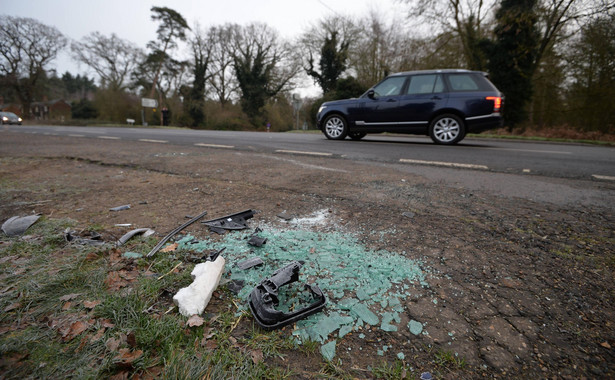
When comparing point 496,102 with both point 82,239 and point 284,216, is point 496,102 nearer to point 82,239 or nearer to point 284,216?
point 284,216

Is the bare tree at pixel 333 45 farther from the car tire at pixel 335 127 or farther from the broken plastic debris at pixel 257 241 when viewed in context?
the broken plastic debris at pixel 257 241

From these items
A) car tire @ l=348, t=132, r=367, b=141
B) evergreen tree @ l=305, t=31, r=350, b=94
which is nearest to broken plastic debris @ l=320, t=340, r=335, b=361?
car tire @ l=348, t=132, r=367, b=141

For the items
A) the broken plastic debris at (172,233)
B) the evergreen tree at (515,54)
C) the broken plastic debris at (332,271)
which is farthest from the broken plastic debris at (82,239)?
the evergreen tree at (515,54)

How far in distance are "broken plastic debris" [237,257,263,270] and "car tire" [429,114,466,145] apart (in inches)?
295

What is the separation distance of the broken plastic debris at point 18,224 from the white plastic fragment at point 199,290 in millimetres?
1409

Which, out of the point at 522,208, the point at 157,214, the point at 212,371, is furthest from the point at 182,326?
the point at 522,208

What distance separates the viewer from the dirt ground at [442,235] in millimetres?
1084

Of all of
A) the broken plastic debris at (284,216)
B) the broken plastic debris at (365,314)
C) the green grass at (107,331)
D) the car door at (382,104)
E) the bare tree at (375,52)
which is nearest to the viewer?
the green grass at (107,331)

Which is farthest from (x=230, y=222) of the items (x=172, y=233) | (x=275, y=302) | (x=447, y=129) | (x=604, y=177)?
(x=447, y=129)

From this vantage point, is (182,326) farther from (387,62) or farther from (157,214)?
(387,62)

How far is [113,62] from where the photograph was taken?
123ft

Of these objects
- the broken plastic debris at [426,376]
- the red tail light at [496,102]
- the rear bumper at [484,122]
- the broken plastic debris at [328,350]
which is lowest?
the broken plastic debris at [426,376]

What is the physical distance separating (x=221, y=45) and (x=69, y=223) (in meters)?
37.6

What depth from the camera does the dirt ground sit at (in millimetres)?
1084
